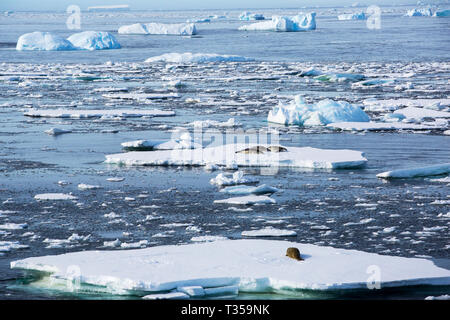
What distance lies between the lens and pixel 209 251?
6.66 meters

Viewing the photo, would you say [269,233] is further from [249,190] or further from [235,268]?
[249,190]

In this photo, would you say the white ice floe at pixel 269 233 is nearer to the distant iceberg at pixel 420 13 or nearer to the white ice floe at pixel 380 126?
the white ice floe at pixel 380 126

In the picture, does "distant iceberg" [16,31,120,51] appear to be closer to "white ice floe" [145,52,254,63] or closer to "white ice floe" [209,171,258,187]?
"white ice floe" [145,52,254,63]

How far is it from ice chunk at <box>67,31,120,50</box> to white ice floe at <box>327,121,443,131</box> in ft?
85.0

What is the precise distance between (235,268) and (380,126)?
8458mm

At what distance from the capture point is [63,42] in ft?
124

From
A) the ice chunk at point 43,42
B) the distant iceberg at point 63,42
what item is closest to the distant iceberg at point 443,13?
the distant iceberg at point 63,42

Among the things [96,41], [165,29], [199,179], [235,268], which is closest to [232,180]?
[199,179]

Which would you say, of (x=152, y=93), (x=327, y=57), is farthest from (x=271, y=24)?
(x=152, y=93)

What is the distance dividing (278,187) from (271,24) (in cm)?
4728

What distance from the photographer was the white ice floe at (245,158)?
10797 millimetres

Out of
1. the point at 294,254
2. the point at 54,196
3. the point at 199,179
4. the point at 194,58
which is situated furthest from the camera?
the point at 194,58

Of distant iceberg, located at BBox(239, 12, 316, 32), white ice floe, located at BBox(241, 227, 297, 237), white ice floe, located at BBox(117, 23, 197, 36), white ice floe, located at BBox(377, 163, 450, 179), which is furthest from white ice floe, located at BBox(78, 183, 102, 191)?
distant iceberg, located at BBox(239, 12, 316, 32)

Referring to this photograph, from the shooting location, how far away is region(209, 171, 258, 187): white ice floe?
380 inches
